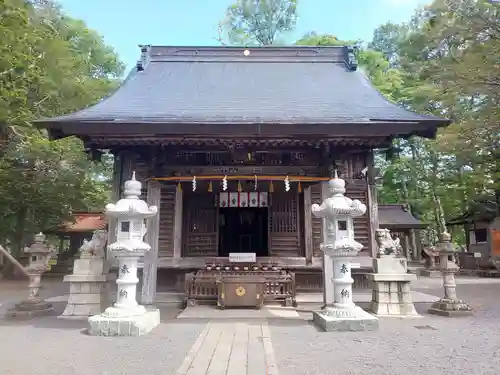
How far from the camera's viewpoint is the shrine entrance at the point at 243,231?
41.8 ft

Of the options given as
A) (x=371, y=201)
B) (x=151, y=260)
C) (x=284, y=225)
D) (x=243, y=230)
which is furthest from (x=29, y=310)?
(x=371, y=201)

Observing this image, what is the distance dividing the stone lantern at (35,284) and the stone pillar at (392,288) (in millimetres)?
7289

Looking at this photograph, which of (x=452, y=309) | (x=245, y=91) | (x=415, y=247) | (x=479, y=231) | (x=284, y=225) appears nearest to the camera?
(x=452, y=309)

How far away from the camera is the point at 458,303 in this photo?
745 centimetres

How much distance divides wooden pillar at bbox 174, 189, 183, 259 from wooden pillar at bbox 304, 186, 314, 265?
347 centimetres

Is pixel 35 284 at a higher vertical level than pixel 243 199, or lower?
lower

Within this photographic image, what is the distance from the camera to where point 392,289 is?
741cm

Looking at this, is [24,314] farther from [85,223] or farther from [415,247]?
[415,247]

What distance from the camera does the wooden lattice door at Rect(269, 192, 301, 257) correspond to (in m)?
9.86

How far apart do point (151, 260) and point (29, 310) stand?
269 centimetres

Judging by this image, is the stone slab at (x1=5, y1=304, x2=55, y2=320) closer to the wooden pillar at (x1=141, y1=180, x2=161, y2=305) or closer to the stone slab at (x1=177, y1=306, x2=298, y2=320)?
the wooden pillar at (x1=141, y1=180, x2=161, y2=305)

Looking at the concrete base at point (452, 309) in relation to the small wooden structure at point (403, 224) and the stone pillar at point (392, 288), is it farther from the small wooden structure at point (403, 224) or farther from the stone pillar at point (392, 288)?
the small wooden structure at point (403, 224)

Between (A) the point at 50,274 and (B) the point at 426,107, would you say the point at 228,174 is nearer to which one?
(A) the point at 50,274

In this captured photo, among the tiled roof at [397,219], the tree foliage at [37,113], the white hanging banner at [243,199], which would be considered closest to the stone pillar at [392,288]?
the white hanging banner at [243,199]
